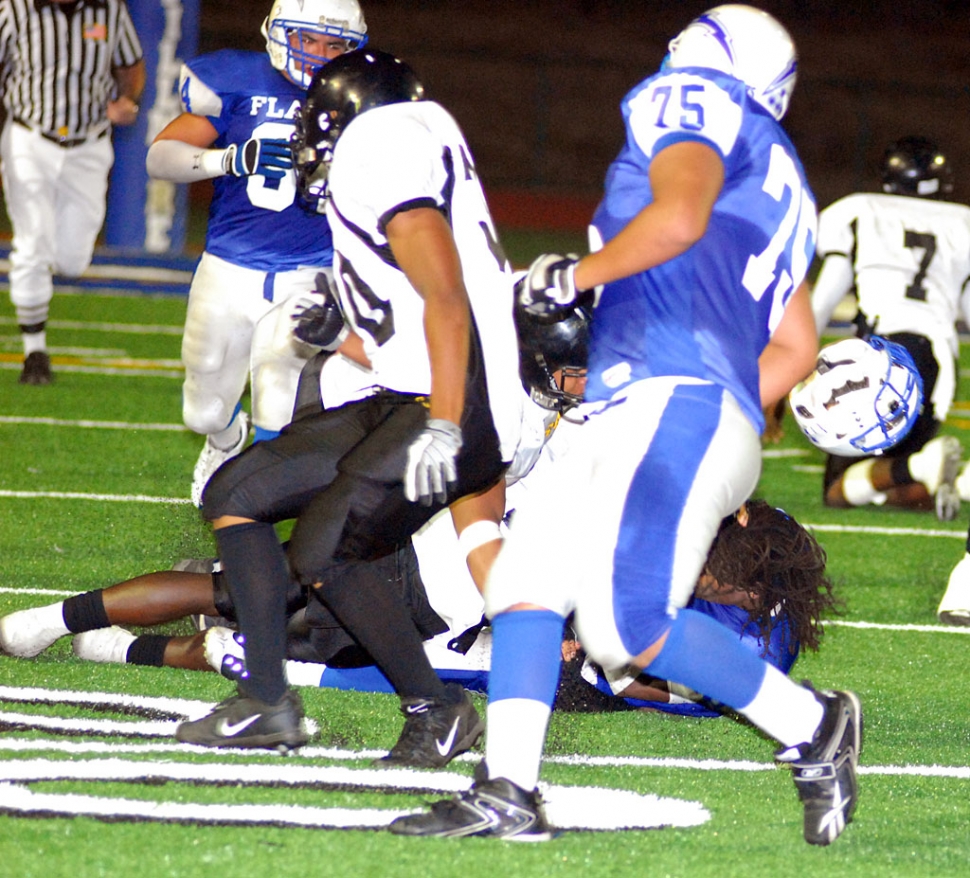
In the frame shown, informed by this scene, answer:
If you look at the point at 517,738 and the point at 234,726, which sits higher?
the point at 517,738

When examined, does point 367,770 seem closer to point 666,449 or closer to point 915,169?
point 666,449

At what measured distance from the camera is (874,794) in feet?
10.3

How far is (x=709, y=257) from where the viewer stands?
275cm

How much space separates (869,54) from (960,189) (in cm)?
417

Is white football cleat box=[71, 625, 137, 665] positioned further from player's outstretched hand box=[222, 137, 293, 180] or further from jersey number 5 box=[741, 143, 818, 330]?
jersey number 5 box=[741, 143, 818, 330]

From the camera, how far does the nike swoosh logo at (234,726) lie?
3.11 m

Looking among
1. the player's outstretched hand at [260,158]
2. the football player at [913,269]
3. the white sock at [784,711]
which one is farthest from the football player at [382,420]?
the football player at [913,269]

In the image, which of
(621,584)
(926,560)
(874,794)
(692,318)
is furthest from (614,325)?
(926,560)

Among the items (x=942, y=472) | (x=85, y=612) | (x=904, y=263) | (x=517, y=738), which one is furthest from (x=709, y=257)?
(x=942, y=472)

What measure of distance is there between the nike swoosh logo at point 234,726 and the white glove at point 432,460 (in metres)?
0.58

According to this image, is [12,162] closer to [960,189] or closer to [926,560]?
[926,560]

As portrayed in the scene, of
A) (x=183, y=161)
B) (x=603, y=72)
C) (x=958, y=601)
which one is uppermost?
(x=183, y=161)

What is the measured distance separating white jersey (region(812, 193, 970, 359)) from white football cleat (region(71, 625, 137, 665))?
11.1 feet

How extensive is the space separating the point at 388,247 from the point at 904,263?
372 cm
